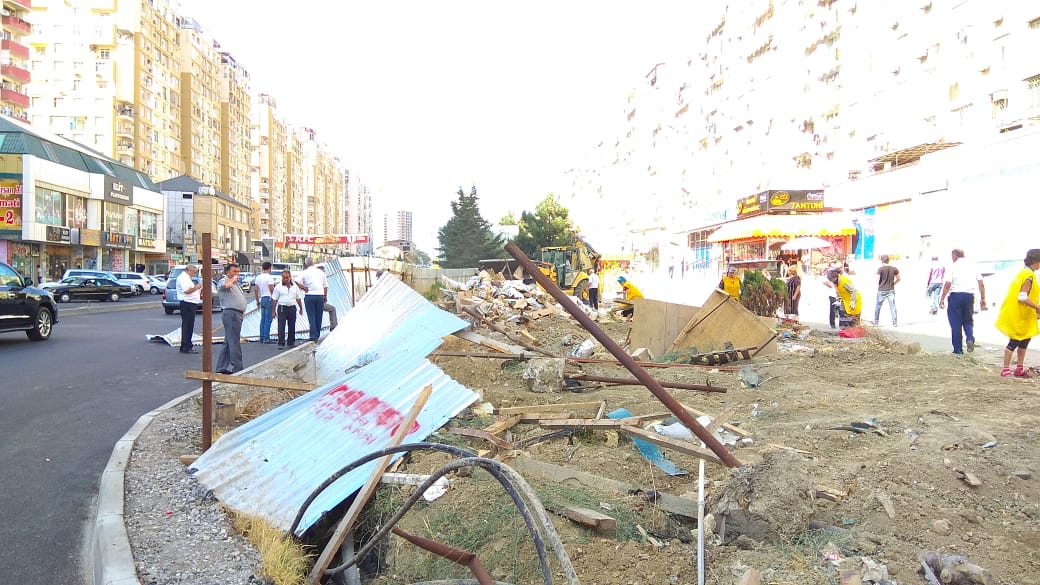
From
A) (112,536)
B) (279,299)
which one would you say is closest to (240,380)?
(112,536)

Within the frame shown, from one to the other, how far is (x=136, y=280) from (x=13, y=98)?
31855 millimetres

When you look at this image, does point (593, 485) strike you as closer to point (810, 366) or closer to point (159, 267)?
point (810, 366)

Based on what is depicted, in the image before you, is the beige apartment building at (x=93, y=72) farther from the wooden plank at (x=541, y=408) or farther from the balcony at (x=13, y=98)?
the wooden plank at (x=541, y=408)

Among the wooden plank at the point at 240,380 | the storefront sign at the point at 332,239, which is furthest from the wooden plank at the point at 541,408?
the storefront sign at the point at 332,239

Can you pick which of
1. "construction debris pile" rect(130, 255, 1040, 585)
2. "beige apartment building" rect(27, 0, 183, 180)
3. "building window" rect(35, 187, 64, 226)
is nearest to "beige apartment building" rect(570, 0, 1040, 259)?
"construction debris pile" rect(130, 255, 1040, 585)

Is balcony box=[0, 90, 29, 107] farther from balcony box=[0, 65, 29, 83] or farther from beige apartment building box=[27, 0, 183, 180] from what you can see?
beige apartment building box=[27, 0, 183, 180]

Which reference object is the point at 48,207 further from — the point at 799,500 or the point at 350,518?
the point at 799,500

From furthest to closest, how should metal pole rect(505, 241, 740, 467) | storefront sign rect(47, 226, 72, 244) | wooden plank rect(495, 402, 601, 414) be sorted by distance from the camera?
1. storefront sign rect(47, 226, 72, 244)
2. wooden plank rect(495, 402, 601, 414)
3. metal pole rect(505, 241, 740, 467)

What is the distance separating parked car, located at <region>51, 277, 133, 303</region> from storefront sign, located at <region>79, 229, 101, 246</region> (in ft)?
61.7

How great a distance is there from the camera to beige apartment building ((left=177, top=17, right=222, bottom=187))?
88250mm

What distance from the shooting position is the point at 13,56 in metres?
59.1

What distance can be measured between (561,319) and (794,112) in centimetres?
3914

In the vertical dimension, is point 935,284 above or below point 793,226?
below

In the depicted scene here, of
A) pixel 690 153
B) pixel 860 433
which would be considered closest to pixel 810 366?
pixel 860 433
